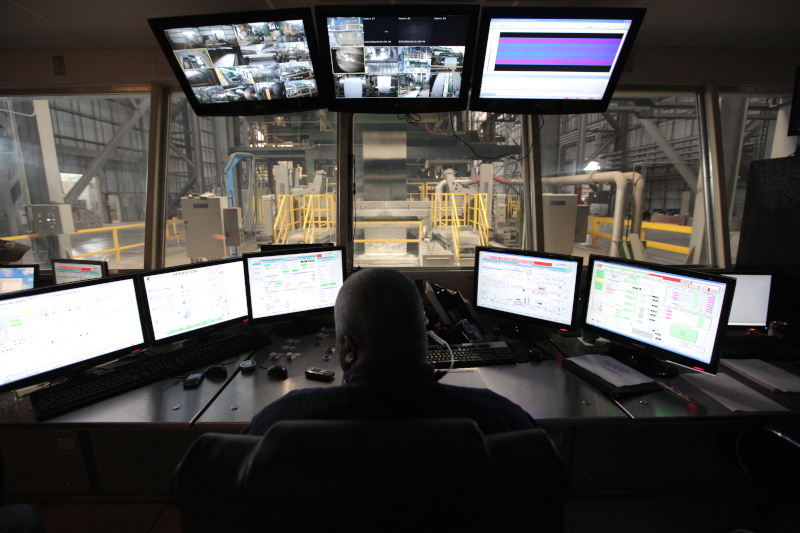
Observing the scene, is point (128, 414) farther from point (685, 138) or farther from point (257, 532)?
point (685, 138)

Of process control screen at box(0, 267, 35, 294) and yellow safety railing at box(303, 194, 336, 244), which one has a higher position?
yellow safety railing at box(303, 194, 336, 244)

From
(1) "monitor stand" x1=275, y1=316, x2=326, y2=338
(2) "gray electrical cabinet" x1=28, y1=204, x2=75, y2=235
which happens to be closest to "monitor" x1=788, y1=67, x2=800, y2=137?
(1) "monitor stand" x1=275, y1=316, x2=326, y2=338

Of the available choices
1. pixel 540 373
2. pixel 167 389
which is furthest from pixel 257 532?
pixel 540 373

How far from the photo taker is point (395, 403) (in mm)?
665

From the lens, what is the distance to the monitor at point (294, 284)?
6.40ft

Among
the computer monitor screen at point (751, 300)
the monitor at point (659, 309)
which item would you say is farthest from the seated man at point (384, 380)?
the computer monitor screen at point (751, 300)

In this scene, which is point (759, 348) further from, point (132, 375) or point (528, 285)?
point (132, 375)

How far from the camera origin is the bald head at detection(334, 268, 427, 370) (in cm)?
78

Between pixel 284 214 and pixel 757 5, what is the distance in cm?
389

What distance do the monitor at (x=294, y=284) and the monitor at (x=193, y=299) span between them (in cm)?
8

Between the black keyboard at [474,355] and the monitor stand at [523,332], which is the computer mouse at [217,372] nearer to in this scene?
the black keyboard at [474,355]

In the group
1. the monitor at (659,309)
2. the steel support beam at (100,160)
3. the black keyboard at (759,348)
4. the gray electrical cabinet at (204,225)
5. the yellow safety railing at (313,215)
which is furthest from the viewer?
the yellow safety railing at (313,215)

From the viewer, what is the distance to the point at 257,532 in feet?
1.52

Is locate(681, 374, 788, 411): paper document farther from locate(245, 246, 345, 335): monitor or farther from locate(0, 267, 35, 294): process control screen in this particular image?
locate(0, 267, 35, 294): process control screen
